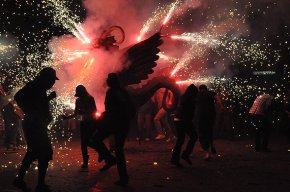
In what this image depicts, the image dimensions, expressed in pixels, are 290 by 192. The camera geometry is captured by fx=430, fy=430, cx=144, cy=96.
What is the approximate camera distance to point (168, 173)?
858cm

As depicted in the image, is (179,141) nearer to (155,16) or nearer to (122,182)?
(122,182)

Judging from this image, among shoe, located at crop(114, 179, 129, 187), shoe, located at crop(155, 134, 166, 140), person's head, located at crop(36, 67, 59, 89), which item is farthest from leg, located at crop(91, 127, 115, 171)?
shoe, located at crop(155, 134, 166, 140)

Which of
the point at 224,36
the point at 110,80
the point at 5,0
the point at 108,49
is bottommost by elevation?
the point at 110,80

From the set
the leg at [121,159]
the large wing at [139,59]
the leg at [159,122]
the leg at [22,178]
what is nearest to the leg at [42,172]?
the leg at [22,178]

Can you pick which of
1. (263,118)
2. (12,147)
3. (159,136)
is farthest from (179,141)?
(159,136)

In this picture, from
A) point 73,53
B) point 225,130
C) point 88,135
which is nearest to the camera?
point 88,135

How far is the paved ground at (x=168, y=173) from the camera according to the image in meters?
7.18

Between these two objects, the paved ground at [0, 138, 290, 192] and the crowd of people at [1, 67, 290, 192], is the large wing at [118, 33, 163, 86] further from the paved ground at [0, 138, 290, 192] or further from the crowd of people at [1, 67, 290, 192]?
the paved ground at [0, 138, 290, 192]

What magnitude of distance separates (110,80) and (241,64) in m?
17.7

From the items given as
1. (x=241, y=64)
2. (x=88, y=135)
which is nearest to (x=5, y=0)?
(x=241, y=64)

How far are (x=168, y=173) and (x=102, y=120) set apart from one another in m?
1.79

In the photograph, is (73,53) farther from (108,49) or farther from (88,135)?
(88,135)

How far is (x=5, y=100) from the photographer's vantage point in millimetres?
13055

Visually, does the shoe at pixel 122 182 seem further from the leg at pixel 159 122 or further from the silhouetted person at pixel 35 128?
the leg at pixel 159 122
